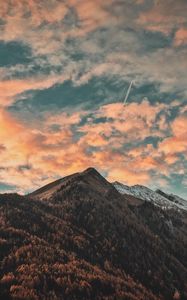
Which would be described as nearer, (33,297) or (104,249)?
(33,297)

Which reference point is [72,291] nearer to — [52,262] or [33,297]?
[33,297]

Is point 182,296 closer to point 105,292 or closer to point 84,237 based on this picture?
point 84,237

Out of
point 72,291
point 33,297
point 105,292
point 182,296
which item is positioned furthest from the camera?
point 182,296

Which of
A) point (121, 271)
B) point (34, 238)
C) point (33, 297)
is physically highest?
point (34, 238)

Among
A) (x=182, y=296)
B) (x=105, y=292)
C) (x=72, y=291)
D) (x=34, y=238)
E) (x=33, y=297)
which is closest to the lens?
(x=33, y=297)

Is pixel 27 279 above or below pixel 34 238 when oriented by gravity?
below

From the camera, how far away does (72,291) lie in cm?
12056

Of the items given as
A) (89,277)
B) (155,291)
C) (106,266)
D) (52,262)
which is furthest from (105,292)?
(155,291)

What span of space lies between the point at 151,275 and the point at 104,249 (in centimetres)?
2405

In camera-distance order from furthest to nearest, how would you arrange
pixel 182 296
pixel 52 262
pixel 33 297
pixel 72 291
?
1. pixel 182 296
2. pixel 52 262
3. pixel 72 291
4. pixel 33 297

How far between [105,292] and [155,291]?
163 ft

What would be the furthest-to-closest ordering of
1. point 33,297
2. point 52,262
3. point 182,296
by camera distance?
point 182,296
point 52,262
point 33,297

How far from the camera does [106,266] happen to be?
169 metres

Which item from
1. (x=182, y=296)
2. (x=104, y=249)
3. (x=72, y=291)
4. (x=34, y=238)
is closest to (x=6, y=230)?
(x=34, y=238)
